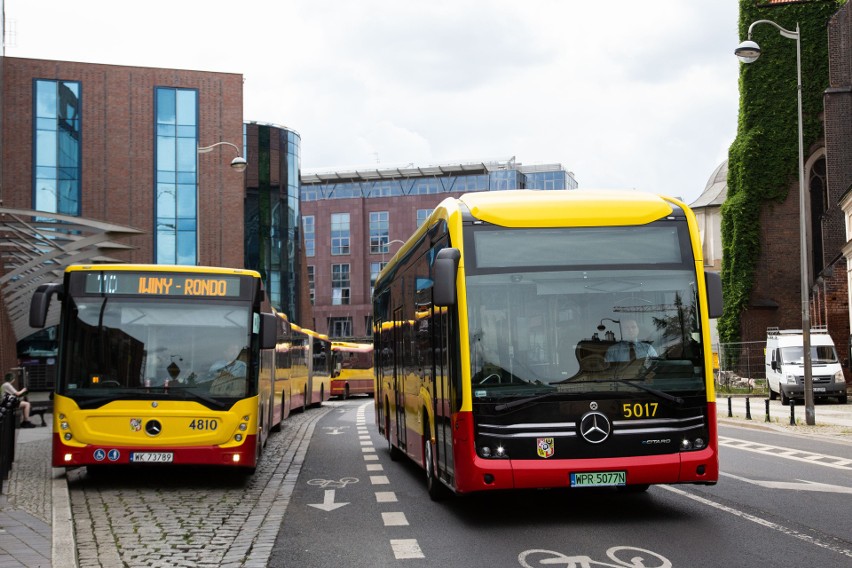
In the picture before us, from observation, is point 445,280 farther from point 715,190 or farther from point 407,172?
point 407,172

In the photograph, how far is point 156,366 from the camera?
13.4 m

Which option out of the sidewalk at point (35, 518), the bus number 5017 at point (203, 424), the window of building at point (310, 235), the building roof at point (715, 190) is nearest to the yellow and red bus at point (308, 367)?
the sidewalk at point (35, 518)

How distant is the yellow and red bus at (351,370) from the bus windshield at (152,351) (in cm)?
4261

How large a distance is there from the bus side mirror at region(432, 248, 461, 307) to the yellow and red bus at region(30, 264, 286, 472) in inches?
186

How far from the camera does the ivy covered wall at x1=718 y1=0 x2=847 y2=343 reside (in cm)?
5366

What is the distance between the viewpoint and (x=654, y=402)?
32.2 feet

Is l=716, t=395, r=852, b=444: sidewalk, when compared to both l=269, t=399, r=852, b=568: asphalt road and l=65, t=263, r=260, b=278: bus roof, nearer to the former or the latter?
l=269, t=399, r=852, b=568: asphalt road

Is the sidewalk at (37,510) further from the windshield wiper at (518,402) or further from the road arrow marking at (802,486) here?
the road arrow marking at (802,486)

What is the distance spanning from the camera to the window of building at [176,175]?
5853 cm

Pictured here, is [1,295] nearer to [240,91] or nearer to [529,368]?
[529,368]

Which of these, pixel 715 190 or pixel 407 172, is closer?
pixel 715 190

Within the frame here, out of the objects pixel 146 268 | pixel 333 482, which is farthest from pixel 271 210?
pixel 333 482

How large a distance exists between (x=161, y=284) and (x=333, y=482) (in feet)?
10.8

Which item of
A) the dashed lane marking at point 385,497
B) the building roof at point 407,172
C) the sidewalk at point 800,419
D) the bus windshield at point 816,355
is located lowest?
the sidewalk at point 800,419
